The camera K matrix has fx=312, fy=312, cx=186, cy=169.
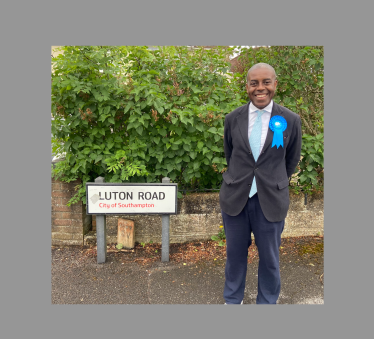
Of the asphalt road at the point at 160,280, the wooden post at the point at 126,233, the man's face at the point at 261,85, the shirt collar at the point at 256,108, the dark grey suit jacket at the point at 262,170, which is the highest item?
the man's face at the point at 261,85

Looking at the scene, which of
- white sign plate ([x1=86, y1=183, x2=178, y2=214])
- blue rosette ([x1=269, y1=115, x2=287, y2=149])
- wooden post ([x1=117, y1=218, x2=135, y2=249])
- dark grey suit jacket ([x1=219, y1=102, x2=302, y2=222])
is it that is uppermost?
blue rosette ([x1=269, y1=115, x2=287, y2=149])

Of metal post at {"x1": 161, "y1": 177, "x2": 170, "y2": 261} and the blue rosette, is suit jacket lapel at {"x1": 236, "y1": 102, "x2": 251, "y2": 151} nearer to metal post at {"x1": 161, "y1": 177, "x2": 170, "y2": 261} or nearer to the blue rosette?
the blue rosette

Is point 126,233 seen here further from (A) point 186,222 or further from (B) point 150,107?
(B) point 150,107

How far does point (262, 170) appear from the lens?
103 inches

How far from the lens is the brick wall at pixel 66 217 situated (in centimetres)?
426

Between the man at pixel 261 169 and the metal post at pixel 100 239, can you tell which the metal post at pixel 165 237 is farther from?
the man at pixel 261 169

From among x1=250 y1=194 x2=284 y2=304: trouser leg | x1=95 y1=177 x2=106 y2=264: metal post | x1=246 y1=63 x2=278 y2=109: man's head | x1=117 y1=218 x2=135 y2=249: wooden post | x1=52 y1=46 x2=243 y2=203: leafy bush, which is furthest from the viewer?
x1=117 y1=218 x2=135 y2=249: wooden post

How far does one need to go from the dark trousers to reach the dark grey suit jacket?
0.30ft

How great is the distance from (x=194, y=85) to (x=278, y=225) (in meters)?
2.11

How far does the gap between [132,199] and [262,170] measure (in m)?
1.75

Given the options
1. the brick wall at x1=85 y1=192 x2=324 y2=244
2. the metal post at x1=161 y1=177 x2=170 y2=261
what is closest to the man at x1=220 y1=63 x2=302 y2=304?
the metal post at x1=161 y1=177 x2=170 y2=261

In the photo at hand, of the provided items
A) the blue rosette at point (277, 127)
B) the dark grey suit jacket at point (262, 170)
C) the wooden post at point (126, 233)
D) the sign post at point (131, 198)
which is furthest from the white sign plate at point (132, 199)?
the blue rosette at point (277, 127)

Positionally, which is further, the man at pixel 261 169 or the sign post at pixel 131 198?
the sign post at pixel 131 198

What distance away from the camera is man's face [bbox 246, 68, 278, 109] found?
246 cm
